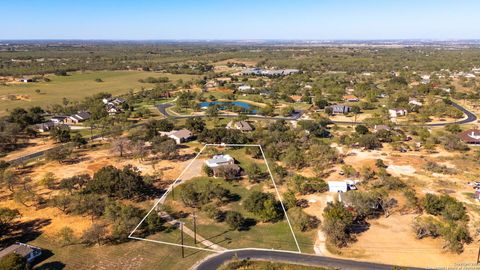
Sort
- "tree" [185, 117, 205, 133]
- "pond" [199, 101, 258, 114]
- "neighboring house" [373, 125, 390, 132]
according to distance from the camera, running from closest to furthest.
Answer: "neighboring house" [373, 125, 390, 132]
"tree" [185, 117, 205, 133]
"pond" [199, 101, 258, 114]

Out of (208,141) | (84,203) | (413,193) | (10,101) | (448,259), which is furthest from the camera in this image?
(10,101)

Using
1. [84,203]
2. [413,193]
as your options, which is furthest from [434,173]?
[84,203]

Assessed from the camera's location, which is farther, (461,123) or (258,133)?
(461,123)

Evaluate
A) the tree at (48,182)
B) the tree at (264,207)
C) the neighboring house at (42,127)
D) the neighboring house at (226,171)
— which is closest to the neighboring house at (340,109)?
the neighboring house at (226,171)

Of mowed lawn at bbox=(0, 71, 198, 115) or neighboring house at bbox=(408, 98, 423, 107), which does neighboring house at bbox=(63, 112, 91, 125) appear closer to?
mowed lawn at bbox=(0, 71, 198, 115)

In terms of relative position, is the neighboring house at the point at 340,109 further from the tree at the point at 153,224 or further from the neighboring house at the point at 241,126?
the tree at the point at 153,224

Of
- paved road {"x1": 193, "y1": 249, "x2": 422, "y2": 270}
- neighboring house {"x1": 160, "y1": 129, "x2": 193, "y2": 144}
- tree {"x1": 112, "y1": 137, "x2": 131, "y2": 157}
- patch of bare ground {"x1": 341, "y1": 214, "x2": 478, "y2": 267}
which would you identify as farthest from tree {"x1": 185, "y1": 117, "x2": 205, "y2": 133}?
patch of bare ground {"x1": 341, "y1": 214, "x2": 478, "y2": 267}

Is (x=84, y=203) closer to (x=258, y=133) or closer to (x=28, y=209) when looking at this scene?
(x=28, y=209)
